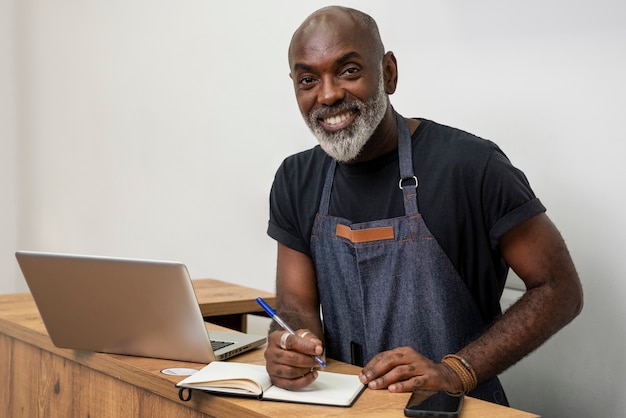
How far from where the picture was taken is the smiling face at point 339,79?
2.15 meters

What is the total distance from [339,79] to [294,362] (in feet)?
2.58

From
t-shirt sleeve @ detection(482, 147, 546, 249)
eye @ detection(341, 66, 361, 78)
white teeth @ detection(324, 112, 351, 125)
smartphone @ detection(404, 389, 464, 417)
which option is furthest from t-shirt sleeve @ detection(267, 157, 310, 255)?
smartphone @ detection(404, 389, 464, 417)

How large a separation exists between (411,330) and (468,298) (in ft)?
0.54

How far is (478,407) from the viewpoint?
→ 5.26ft

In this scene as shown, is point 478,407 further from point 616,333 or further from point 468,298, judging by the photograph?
point 616,333

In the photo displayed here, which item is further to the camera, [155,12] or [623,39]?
[155,12]

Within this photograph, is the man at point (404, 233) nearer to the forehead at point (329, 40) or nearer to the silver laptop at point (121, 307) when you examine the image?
the forehead at point (329, 40)

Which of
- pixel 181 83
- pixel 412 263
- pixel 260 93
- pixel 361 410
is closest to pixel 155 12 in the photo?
pixel 181 83

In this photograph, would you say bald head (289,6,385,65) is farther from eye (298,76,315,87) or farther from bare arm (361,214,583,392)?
bare arm (361,214,583,392)

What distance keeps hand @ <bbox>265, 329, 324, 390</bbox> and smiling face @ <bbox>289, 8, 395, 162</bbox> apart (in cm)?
62

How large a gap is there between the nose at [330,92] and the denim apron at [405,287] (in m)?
0.21

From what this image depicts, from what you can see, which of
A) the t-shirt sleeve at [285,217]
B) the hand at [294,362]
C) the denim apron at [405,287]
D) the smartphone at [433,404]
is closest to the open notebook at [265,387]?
the hand at [294,362]

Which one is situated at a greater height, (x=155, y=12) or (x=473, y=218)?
(x=155, y=12)

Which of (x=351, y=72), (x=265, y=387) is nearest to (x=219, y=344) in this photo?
(x=265, y=387)
